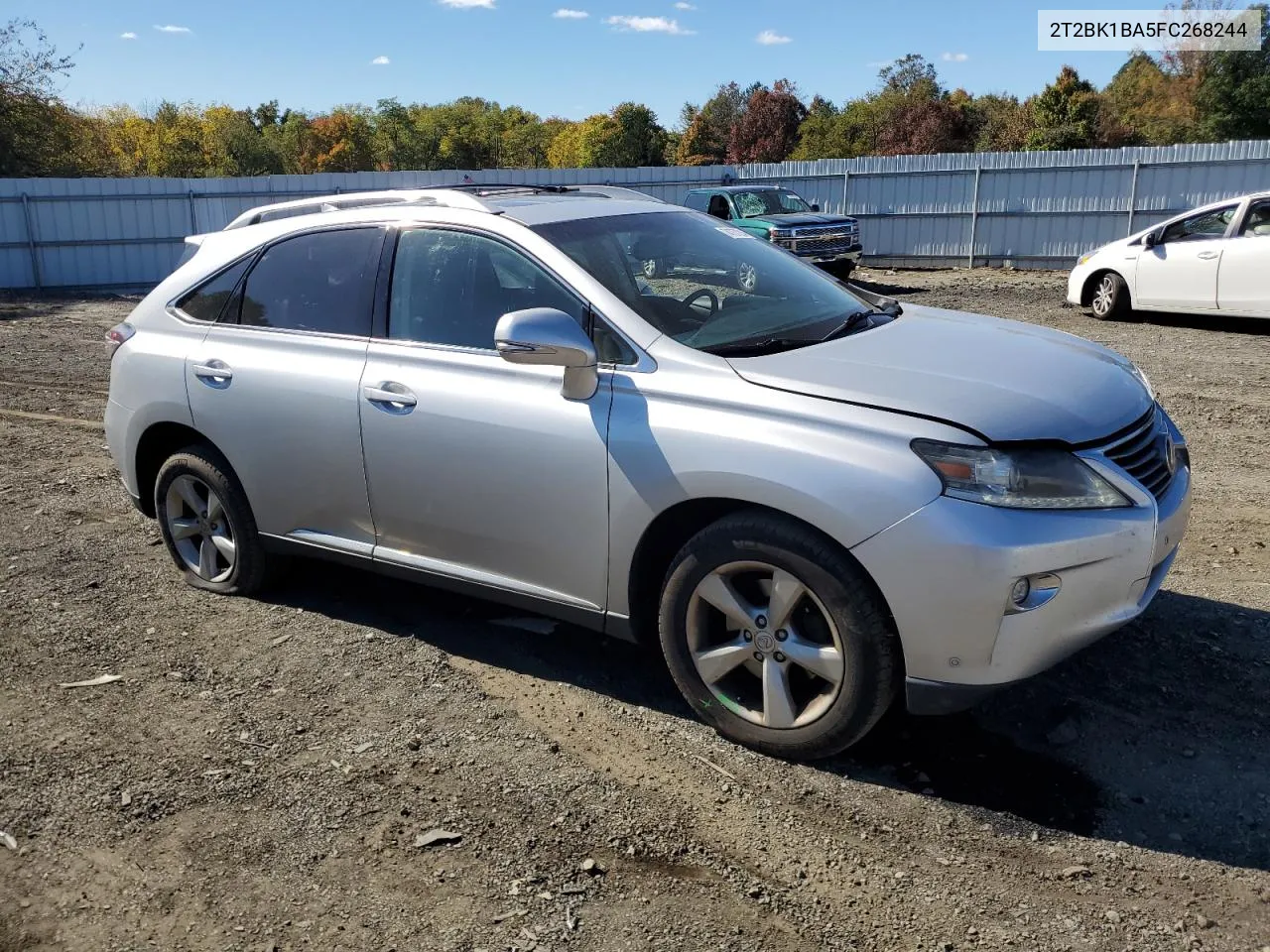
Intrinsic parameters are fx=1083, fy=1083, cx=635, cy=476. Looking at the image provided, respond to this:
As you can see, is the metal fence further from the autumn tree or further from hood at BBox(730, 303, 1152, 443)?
the autumn tree

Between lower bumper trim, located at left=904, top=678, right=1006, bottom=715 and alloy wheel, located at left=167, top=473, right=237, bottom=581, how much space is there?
3226 millimetres

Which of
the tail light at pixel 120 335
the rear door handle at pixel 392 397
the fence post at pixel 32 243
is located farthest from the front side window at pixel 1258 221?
the fence post at pixel 32 243

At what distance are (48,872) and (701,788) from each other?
195 centimetres

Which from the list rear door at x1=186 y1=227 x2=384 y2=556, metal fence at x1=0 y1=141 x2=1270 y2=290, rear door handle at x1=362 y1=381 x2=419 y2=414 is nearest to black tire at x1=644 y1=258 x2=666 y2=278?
rear door handle at x1=362 y1=381 x2=419 y2=414

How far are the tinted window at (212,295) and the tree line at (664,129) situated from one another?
107ft

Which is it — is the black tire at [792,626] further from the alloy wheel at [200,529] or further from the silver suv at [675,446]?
the alloy wheel at [200,529]

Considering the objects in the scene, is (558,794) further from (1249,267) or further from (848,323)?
(1249,267)

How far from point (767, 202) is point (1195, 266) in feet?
28.4

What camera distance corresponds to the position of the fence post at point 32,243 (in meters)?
21.8

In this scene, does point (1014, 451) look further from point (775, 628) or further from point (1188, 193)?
point (1188, 193)

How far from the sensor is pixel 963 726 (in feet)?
12.4

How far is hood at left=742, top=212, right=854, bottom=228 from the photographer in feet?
60.3

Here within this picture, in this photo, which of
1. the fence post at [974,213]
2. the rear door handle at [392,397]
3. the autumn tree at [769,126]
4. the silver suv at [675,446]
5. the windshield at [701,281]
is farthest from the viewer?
the autumn tree at [769,126]

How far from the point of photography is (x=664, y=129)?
87.5m
